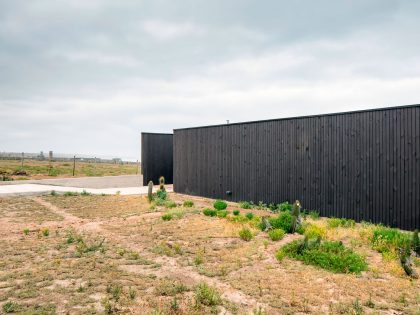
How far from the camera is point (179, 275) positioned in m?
6.30

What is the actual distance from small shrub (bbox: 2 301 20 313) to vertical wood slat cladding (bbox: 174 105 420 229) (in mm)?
10592

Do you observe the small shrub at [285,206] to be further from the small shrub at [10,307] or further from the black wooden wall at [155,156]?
the black wooden wall at [155,156]

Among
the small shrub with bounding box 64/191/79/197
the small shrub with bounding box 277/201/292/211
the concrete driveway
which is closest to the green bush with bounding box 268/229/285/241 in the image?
the small shrub with bounding box 277/201/292/211

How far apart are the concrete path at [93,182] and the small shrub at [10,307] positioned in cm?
1861

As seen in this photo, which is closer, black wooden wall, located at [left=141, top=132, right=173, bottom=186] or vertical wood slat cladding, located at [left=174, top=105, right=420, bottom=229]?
vertical wood slat cladding, located at [left=174, top=105, right=420, bottom=229]

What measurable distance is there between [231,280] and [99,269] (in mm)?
2661

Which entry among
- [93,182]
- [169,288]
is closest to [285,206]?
[169,288]

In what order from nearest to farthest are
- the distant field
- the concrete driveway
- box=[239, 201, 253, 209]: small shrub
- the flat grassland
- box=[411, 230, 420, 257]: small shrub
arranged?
1. the flat grassland
2. box=[411, 230, 420, 257]: small shrub
3. box=[239, 201, 253, 209]: small shrub
4. the concrete driveway
5. the distant field

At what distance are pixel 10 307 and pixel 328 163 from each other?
1098 centimetres

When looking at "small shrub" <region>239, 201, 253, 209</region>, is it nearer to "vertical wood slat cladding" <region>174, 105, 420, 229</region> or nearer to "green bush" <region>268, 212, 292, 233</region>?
"vertical wood slat cladding" <region>174, 105, 420, 229</region>

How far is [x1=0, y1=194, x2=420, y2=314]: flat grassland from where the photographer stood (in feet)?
16.4

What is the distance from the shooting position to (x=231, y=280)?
19.8ft

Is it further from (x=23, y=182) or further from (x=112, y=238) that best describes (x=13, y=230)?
(x=23, y=182)

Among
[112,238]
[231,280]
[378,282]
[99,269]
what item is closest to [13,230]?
[112,238]
